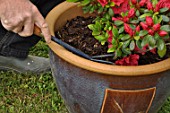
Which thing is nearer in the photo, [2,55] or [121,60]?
[121,60]

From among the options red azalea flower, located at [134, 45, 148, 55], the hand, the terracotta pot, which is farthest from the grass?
the hand

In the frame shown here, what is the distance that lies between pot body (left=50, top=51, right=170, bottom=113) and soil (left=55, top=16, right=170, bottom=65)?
128mm

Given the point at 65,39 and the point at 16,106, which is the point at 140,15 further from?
the point at 16,106

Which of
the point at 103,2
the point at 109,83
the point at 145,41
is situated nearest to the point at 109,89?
the point at 109,83

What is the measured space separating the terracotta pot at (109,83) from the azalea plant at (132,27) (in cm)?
8

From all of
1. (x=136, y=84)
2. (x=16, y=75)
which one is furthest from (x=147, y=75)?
(x=16, y=75)

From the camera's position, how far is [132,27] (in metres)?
1.56

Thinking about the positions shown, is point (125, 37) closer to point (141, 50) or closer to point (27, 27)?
point (141, 50)

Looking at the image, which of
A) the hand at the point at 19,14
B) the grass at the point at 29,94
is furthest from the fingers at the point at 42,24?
the grass at the point at 29,94

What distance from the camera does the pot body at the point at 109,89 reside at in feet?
5.25

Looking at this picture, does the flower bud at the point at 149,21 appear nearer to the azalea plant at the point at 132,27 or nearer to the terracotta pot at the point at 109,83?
the azalea plant at the point at 132,27

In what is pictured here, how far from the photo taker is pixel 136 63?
64.4 inches

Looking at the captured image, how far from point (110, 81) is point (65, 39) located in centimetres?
38

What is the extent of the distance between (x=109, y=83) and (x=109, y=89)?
31 mm
